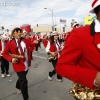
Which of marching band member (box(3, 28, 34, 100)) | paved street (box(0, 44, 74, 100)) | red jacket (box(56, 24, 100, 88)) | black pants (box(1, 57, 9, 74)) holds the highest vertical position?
red jacket (box(56, 24, 100, 88))

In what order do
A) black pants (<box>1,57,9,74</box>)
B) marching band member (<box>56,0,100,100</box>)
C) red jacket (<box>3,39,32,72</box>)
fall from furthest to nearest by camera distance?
1. black pants (<box>1,57,9,74</box>)
2. red jacket (<box>3,39,32,72</box>)
3. marching band member (<box>56,0,100,100</box>)

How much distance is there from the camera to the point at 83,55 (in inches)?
64.5

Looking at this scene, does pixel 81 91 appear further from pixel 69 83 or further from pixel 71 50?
pixel 69 83

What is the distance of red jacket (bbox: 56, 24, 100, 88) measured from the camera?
1.52m

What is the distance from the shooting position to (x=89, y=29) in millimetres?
1642

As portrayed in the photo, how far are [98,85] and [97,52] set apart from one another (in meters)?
0.28

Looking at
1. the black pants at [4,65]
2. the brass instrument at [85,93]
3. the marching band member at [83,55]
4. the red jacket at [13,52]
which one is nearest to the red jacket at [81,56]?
the marching band member at [83,55]

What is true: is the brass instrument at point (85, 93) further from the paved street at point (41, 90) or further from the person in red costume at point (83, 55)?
the paved street at point (41, 90)

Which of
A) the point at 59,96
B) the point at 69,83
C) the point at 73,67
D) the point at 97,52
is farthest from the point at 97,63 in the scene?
the point at 69,83

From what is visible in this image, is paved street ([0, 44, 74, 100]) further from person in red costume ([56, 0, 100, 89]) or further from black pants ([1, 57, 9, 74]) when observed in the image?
person in red costume ([56, 0, 100, 89])

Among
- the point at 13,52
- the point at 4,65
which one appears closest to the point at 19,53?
the point at 13,52

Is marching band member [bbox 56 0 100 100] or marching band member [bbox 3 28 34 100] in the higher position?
marching band member [bbox 56 0 100 100]

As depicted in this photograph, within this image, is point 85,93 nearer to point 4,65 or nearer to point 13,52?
point 13,52

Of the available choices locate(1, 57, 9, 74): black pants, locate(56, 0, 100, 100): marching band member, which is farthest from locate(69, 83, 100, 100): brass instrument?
locate(1, 57, 9, 74): black pants
